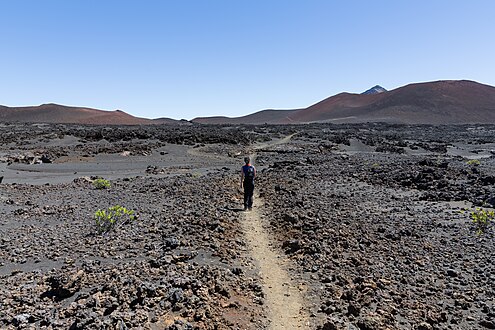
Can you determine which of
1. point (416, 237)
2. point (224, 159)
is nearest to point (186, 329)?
point (416, 237)

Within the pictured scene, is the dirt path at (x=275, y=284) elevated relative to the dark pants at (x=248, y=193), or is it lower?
lower

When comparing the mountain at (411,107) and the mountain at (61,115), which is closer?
the mountain at (61,115)

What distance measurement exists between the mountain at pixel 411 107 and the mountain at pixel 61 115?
27145 mm

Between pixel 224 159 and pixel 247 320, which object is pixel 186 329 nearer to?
pixel 247 320

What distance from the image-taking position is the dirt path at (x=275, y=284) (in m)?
4.90

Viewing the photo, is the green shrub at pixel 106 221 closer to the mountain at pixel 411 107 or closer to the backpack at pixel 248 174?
the backpack at pixel 248 174

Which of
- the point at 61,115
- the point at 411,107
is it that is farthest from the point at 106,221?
the point at 411,107

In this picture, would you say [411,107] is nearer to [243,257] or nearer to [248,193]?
[248,193]

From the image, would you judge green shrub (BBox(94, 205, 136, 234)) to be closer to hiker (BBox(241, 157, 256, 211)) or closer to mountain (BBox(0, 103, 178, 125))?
hiker (BBox(241, 157, 256, 211))

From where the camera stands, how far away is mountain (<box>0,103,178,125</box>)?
86500 millimetres

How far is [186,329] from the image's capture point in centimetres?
432

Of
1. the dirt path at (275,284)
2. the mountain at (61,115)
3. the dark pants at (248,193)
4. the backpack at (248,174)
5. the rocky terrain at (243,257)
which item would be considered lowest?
the dirt path at (275,284)

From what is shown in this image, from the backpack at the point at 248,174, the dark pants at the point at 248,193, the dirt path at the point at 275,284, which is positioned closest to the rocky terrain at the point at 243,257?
the dirt path at the point at 275,284

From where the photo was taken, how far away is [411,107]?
9519 cm
